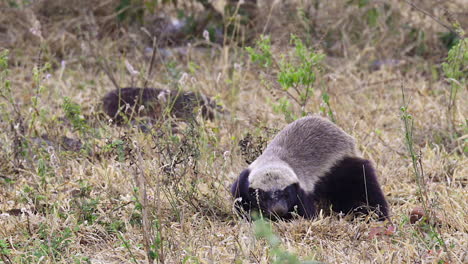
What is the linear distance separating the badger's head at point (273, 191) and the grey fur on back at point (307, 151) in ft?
0.14

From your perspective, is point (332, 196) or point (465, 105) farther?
point (465, 105)

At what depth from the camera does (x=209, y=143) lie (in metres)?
5.82

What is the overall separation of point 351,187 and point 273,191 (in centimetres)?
76

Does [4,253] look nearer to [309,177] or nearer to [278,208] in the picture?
[278,208]

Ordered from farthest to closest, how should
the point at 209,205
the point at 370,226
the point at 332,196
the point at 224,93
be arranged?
the point at 224,93 → the point at 332,196 → the point at 209,205 → the point at 370,226

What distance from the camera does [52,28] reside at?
9.04m

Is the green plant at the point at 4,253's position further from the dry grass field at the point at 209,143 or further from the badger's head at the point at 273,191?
the badger's head at the point at 273,191

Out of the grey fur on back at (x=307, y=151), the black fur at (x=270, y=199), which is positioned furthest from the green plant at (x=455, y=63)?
the black fur at (x=270, y=199)

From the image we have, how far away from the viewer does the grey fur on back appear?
4562mm

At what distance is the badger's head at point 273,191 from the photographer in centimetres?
427

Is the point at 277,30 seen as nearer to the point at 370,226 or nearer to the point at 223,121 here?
the point at 223,121

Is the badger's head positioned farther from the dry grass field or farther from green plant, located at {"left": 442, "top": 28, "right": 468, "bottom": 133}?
green plant, located at {"left": 442, "top": 28, "right": 468, "bottom": 133}

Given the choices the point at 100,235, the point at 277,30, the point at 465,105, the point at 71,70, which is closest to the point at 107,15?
the point at 71,70

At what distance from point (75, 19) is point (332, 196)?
5.53 meters
